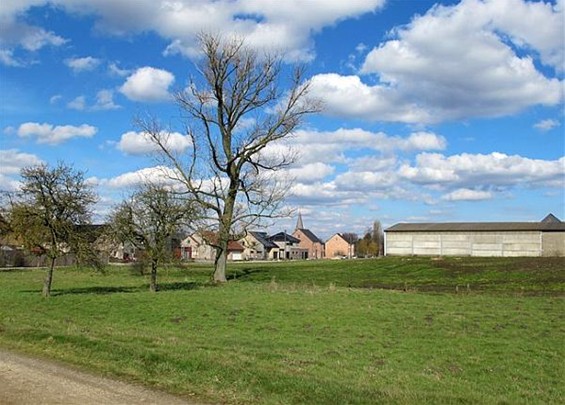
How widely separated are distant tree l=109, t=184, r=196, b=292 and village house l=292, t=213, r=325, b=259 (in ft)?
486

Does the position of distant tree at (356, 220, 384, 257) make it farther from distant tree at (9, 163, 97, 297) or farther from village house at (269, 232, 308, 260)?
distant tree at (9, 163, 97, 297)

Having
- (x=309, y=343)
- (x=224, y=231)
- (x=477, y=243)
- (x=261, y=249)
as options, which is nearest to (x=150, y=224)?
(x=224, y=231)

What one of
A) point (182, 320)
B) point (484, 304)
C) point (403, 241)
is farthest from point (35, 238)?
point (403, 241)

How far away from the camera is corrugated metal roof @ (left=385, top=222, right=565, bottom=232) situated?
91.7m

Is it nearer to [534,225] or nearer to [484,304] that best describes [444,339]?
[484,304]

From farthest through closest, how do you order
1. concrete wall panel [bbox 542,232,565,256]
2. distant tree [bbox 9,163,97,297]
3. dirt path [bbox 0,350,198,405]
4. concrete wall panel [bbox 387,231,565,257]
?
concrete wall panel [bbox 387,231,565,257] → concrete wall panel [bbox 542,232,565,256] → distant tree [bbox 9,163,97,297] → dirt path [bbox 0,350,198,405]

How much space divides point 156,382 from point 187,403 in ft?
4.42

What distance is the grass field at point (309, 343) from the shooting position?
29.7 ft

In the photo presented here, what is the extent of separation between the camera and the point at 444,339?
1805cm

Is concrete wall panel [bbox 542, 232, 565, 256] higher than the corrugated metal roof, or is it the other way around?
the corrugated metal roof

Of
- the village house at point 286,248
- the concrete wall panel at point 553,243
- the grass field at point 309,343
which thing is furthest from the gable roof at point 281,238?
the grass field at point 309,343

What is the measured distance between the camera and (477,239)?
95.6m

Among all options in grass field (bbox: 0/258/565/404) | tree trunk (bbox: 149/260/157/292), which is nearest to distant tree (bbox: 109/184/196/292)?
tree trunk (bbox: 149/260/157/292)

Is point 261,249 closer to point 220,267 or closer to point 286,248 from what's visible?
point 286,248
